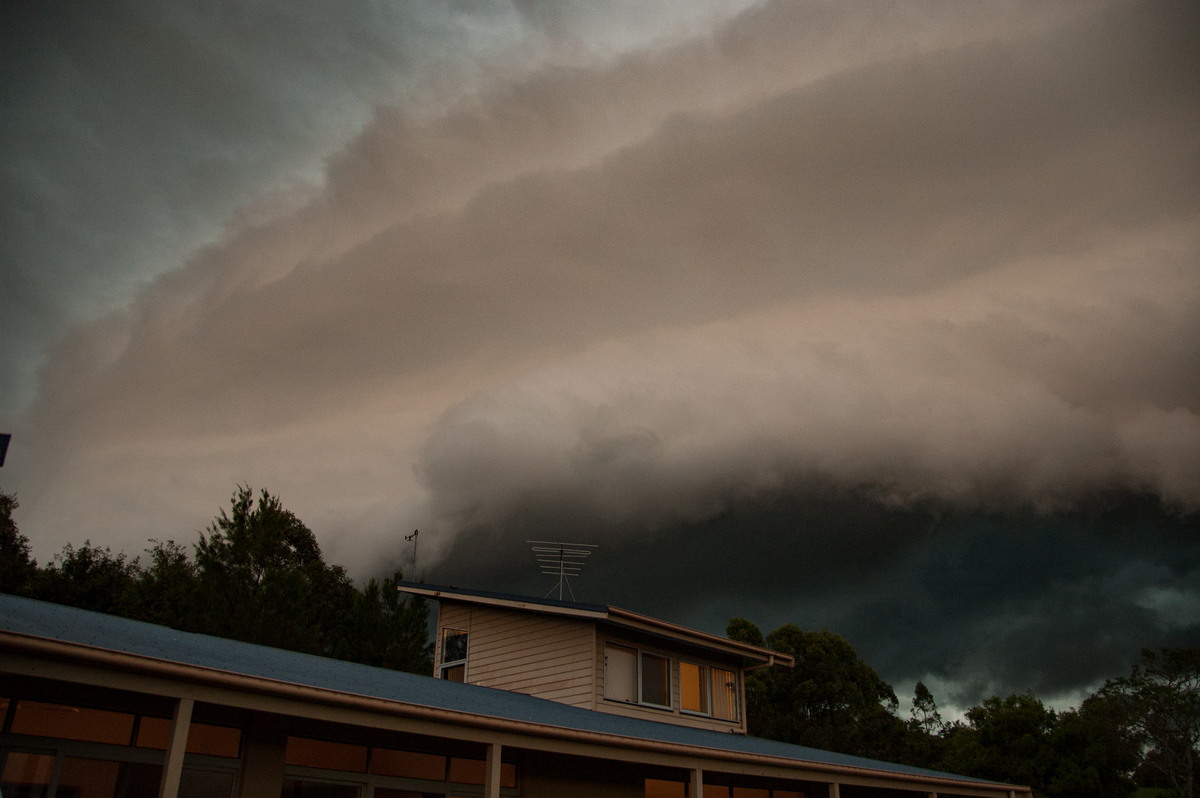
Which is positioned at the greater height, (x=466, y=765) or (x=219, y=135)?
(x=219, y=135)

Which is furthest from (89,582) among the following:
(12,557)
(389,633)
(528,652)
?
(528,652)

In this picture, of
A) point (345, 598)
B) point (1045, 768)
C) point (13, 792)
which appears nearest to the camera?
point (13, 792)

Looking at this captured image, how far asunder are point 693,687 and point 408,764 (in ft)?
31.0

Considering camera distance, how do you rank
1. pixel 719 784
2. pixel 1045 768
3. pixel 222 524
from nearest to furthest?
pixel 719 784
pixel 222 524
pixel 1045 768

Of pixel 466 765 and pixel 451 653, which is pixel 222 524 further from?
pixel 466 765

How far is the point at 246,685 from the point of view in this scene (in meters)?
8.82

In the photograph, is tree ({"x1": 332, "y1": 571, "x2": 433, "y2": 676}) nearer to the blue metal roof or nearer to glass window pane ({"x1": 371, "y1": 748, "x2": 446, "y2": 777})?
the blue metal roof

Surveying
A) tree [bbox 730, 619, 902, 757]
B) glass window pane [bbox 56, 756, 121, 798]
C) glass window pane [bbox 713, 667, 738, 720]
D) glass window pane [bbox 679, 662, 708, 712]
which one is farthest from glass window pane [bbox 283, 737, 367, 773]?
tree [bbox 730, 619, 902, 757]

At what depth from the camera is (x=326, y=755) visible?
1123cm

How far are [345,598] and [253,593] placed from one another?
16.3 m

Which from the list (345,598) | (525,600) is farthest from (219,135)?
(345,598)

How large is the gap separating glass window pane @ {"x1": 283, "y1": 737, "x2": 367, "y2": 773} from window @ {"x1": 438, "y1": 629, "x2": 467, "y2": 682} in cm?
861

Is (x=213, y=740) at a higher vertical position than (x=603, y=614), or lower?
lower

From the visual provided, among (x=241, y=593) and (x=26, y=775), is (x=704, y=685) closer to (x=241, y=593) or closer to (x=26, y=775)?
(x=26, y=775)
